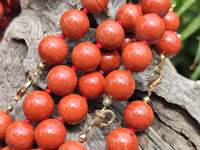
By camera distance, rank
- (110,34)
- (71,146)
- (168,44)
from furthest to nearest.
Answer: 1. (168,44)
2. (110,34)
3. (71,146)

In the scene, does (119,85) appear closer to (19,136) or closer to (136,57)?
(136,57)

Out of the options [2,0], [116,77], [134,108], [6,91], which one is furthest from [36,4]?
[134,108]

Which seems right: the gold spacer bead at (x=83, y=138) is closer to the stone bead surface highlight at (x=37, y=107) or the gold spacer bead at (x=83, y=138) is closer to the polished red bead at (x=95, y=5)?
the stone bead surface highlight at (x=37, y=107)

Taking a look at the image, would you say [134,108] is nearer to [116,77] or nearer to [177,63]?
[116,77]

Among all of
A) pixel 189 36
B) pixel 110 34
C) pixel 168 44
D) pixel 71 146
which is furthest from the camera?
pixel 189 36

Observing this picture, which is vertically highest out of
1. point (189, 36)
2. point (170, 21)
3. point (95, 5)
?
point (95, 5)

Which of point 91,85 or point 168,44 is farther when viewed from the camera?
point 168,44

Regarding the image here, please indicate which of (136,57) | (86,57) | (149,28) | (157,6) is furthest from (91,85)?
(157,6)
